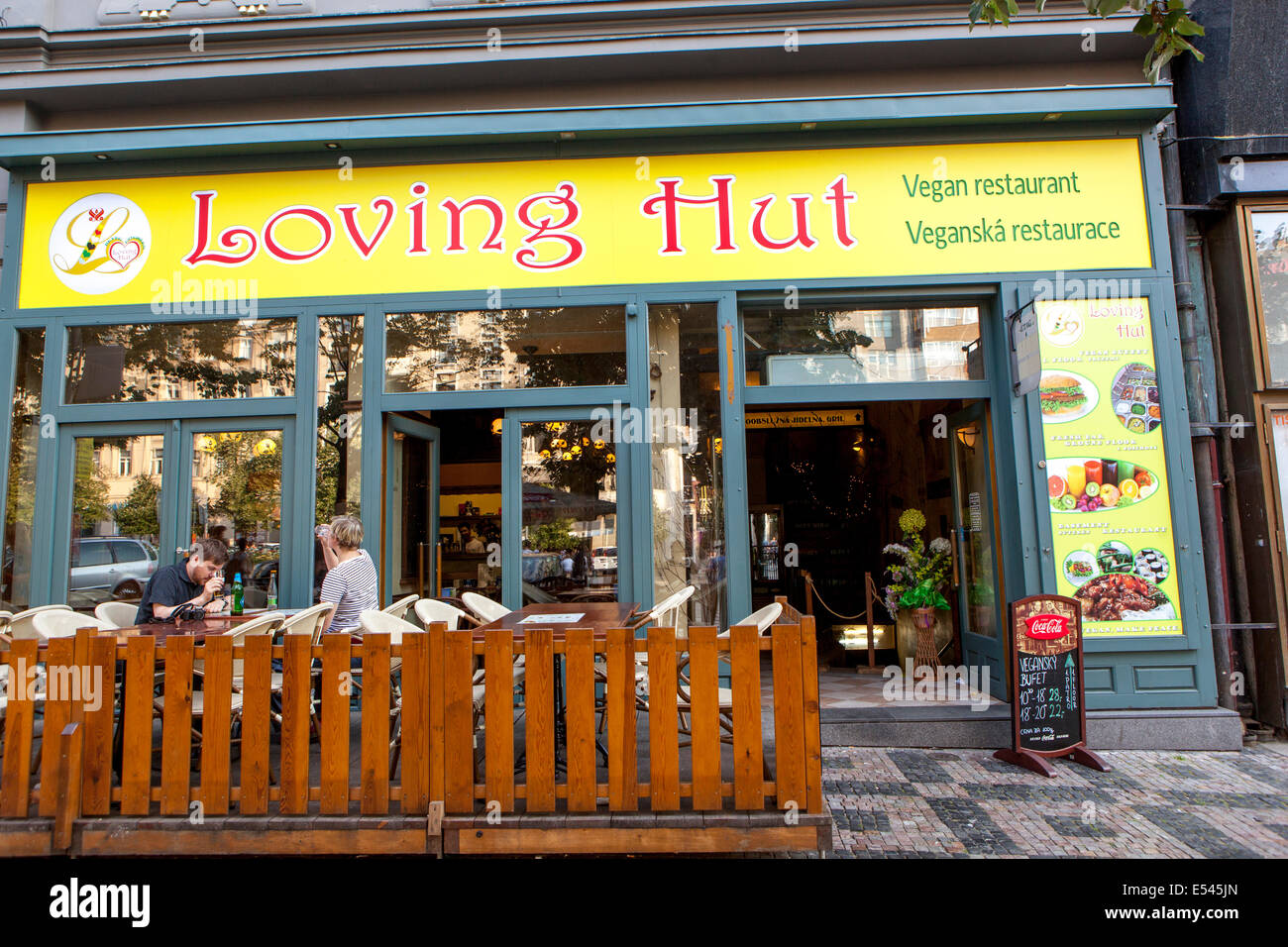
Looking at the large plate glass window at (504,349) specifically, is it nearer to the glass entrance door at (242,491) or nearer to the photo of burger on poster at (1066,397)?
the glass entrance door at (242,491)

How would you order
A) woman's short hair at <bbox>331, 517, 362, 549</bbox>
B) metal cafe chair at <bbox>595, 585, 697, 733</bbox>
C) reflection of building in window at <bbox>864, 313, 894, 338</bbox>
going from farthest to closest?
1. reflection of building in window at <bbox>864, 313, 894, 338</bbox>
2. woman's short hair at <bbox>331, 517, 362, 549</bbox>
3. metal cafe chair at <bbox>595, 585, 697, 733</bbox>

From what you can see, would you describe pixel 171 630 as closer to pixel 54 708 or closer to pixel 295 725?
pixel 54 708

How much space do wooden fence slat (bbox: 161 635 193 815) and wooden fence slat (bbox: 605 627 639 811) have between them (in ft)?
6.24

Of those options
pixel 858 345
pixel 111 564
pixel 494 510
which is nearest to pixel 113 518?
pixel 111 564

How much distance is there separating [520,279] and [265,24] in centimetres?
347

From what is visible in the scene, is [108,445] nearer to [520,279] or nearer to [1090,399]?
[520,279]

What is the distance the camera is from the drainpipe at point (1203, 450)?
5840mm

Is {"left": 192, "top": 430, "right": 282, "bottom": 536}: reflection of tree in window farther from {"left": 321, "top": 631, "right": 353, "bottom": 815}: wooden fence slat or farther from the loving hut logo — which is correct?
{"left": 321, "top": 631, "right": 353, "bottom": 815}: wooden fence slat

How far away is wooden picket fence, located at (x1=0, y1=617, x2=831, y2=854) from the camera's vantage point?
10.6 ft

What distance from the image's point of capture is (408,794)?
3.30 metres

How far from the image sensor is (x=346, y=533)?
5.13 meters

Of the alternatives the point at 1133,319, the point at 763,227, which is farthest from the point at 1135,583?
the point at 763,227

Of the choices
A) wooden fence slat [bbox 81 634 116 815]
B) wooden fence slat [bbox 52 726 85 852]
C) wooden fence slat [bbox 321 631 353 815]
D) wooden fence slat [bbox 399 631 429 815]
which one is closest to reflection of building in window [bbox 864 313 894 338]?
wooden fence slat [bbox 399 631 429 815]

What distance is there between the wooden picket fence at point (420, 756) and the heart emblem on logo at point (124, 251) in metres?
4.40
